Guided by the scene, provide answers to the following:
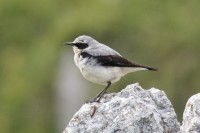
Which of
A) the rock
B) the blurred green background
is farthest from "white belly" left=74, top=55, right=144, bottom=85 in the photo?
the blurred green background

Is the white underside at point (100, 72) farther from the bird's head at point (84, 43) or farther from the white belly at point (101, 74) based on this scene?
the bird's head at point (84, 43)

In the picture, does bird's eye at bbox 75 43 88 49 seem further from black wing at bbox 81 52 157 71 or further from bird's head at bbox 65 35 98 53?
black wing at bbox 81 52 157 71

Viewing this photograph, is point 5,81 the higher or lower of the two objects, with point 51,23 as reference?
lower

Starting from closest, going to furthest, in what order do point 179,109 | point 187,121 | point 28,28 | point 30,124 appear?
point 187,121, point 179,109, point 30,124, point 28,28

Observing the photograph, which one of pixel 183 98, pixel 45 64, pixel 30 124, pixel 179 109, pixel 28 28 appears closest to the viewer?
pixel 179 109

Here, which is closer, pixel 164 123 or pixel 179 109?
pixel 164 123

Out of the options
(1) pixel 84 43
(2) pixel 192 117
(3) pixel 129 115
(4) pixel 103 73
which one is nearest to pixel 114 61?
(4) pixel 103 73

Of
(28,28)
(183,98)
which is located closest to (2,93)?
(28,28)

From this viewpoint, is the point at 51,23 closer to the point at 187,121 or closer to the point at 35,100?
the point at 35,100
